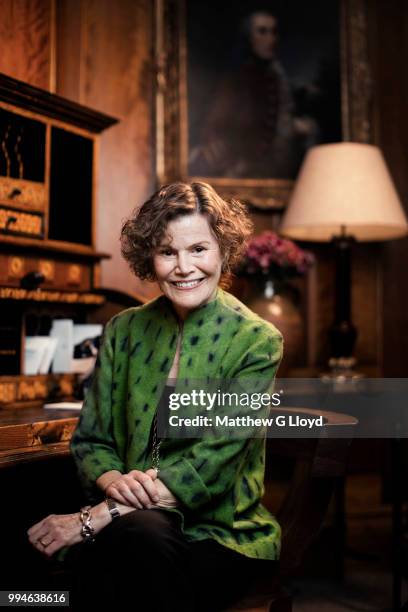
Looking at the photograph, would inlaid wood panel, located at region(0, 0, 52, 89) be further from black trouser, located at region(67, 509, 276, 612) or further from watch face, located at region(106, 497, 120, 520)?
black trouser, located at region(67, 509, 276, 612)

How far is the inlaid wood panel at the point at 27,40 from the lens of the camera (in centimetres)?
290

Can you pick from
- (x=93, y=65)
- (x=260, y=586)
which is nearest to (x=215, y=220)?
(x=260, y=586)

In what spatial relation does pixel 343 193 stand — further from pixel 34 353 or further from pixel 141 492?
pixel 141 492

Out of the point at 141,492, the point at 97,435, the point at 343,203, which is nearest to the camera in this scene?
the point at 141,492

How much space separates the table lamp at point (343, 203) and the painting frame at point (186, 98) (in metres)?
0.33

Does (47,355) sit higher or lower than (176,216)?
lower

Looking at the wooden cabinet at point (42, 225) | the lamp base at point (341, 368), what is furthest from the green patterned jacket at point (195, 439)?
the lamp base at point (341, 368)

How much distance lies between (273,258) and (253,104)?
3.44ft

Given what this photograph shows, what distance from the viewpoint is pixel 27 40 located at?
3053 mm

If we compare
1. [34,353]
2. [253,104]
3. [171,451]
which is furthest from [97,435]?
[253,104]

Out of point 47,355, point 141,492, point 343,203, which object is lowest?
point 141,492

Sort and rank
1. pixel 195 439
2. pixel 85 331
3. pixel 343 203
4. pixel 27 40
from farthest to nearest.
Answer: pixel 343 203
pixel 27 40
pixel 85 331
pixel 195 439

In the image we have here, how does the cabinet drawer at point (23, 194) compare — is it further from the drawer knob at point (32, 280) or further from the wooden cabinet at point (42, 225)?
the drawer knob at point (32, 280)

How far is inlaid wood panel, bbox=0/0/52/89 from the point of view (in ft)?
9.53
